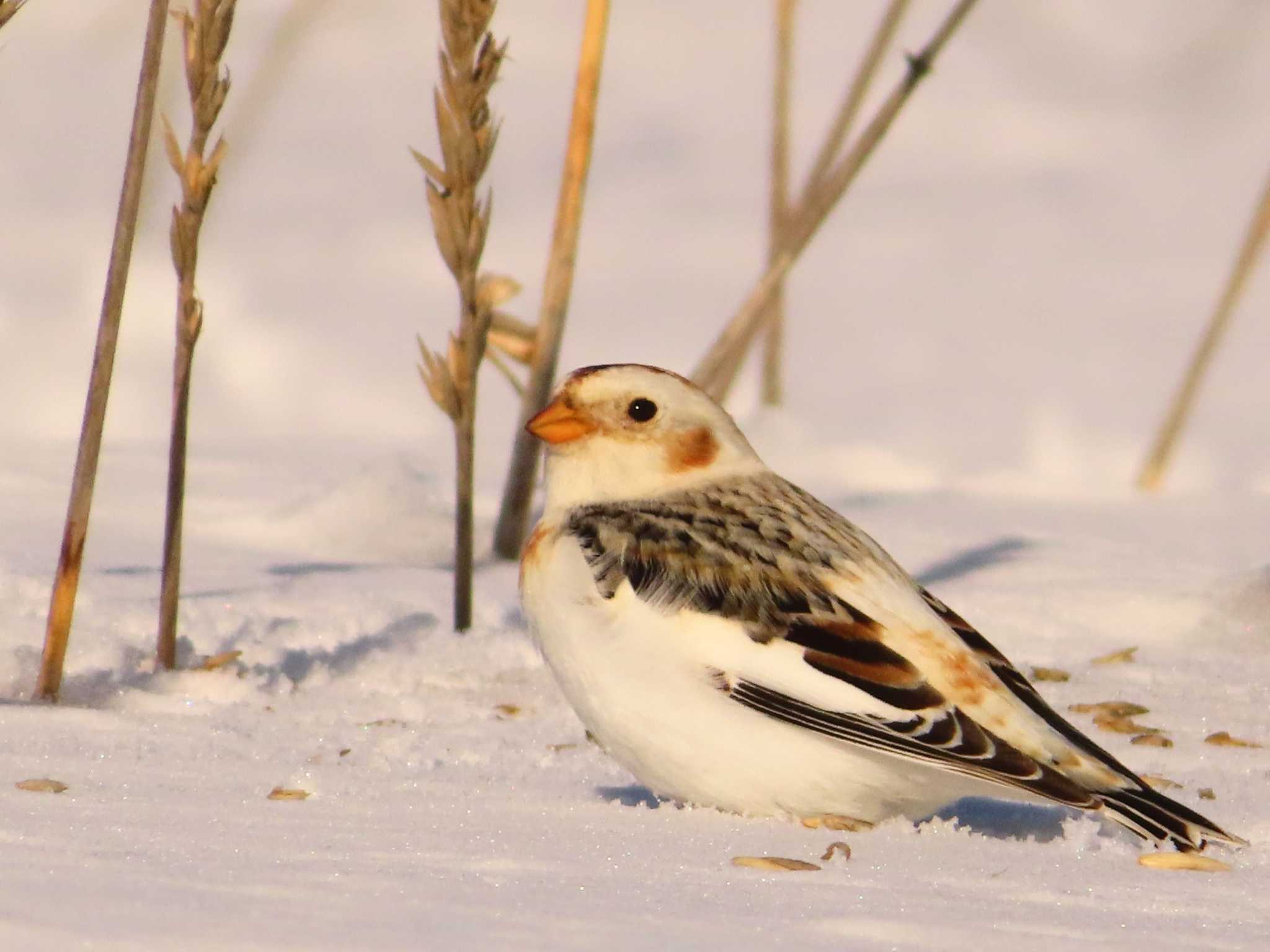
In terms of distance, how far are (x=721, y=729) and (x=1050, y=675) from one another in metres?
1.38

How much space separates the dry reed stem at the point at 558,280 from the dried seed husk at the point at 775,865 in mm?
2138

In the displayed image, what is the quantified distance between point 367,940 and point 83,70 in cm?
938

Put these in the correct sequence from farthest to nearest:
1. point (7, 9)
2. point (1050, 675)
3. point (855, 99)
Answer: point (855, 99), point (1050, 675), point (7, 9)

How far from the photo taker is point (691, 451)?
10.2 ft

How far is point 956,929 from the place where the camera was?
1.95 meters

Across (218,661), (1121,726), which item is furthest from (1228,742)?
(218,661)

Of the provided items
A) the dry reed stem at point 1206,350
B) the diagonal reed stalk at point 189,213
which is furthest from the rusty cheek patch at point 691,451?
the dry reed stem at point 1206,350

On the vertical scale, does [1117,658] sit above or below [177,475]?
below

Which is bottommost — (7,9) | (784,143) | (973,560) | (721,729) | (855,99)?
(721,729)

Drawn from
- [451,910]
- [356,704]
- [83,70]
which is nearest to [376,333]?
[83,70]

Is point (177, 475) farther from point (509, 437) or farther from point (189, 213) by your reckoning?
point (509, 437)

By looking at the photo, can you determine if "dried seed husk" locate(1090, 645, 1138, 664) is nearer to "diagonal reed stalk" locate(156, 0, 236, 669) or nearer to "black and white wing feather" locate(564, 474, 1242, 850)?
"black and white wing feather" locate(564, 474, 1242, 850)

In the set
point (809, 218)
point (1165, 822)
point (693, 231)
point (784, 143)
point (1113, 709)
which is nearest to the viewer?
point (1165, 822)

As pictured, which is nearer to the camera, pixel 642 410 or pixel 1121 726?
pixel 642 410
